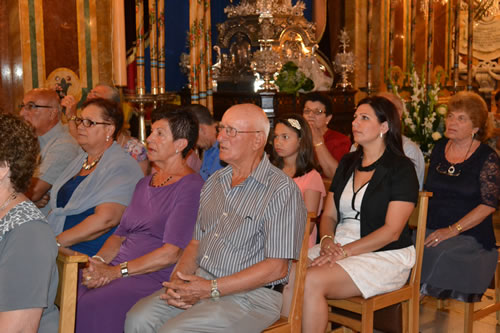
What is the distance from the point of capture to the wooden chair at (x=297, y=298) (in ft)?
7.89

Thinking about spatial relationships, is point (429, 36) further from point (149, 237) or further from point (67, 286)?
point (67, 286)

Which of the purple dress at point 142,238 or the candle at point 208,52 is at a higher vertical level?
the candle at point 208,52

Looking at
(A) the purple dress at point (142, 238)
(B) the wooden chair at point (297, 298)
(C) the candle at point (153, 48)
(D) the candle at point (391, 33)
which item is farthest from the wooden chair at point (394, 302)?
(D) the candle at point (391, 33)

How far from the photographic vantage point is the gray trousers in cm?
229

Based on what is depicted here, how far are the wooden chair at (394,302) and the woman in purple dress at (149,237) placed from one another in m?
0.84

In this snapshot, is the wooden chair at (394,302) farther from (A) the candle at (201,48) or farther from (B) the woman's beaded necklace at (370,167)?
(A) the candle at (201,48)

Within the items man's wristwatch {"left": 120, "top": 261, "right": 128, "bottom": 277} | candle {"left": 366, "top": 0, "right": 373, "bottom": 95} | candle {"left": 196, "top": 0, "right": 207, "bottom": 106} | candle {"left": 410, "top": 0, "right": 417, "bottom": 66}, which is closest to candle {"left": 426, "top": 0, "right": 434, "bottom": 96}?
candle {"left": 410, "top": 0, "right": 417, "bottom": 66}

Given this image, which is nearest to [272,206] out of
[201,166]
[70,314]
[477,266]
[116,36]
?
[70,314]

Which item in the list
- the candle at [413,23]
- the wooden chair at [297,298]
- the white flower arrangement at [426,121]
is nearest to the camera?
the wooden chair at [297,298]

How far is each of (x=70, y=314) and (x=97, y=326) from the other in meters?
0.66

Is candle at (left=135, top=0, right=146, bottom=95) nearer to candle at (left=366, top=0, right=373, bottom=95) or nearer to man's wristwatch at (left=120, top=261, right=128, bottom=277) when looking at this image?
man's wristwatch at (left=120, top=261, right=128, bottom=277)

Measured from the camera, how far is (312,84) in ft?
22.8

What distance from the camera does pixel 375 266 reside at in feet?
9.32

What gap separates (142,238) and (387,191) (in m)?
1.20
